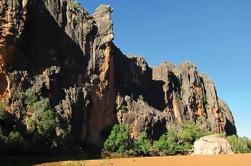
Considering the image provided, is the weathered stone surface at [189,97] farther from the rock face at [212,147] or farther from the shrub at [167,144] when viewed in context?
the rock face at [212,147]

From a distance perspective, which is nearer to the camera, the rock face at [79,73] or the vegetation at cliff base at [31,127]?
the vegetation at cliff base at [31,127]

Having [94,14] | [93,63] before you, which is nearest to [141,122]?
[93,63]

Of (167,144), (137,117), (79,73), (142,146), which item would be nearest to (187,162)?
(79,73)

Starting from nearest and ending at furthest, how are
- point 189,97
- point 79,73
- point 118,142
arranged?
point 79,73, point 118,142, point 189,97

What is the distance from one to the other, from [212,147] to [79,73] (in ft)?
83.2

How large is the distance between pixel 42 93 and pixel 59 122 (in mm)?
5938

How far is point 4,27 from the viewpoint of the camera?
58.7m

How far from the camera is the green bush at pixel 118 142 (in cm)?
7393

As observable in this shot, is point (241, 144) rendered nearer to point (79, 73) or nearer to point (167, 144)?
point (167, 144)

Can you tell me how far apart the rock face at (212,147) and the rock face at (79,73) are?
62.3 ft

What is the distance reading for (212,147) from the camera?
62.2m

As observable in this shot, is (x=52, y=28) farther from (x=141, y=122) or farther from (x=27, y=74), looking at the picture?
(x=141, y=122)

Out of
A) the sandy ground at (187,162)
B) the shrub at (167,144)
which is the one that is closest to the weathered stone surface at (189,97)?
the shrub at (167,144)

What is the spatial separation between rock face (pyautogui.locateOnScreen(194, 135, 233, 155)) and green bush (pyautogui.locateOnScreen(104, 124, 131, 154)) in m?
13.0
